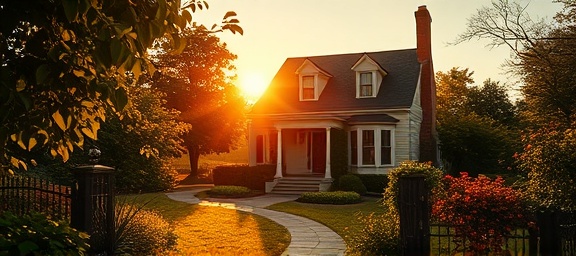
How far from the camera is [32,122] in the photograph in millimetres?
3771

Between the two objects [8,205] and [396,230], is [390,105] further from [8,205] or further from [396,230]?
[8,205]

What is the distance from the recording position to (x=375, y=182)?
25453 millimetres

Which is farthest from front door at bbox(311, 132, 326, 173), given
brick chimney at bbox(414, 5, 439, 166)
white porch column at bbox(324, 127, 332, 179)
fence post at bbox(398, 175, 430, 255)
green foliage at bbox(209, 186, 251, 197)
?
fence post at bbox(398, 175, 430, 255)

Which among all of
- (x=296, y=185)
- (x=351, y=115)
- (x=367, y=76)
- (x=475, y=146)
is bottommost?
(x=296, y=185)

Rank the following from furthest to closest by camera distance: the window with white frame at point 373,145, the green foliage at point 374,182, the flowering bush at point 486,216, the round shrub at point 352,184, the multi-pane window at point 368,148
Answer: the multi-pane window at point 368,148 → the window with white frame at point 373,145 → the green foliage at point 374,182 → the round shrub at point 352,184 → the flowering bush at point 486,216

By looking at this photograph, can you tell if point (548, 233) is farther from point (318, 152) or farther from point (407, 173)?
point (318, 152)

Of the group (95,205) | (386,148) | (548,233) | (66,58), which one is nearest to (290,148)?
(386,148)

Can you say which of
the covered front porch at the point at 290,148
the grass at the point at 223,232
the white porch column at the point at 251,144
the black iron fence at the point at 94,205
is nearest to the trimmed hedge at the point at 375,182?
the covered front porch at the point at 290,148

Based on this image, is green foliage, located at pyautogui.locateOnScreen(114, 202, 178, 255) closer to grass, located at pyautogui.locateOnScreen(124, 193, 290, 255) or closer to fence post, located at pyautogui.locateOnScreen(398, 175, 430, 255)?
grass, located at pyautogui.locateOnScreen(124, 193, 290, 255)

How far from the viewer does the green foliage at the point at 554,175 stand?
8961 mm

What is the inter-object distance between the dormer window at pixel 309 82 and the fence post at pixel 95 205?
69.3 ft

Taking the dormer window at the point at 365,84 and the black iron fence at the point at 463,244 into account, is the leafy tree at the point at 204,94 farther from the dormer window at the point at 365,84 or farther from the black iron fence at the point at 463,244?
the black iron fence at the point at 463,244

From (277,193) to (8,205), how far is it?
16.2 m

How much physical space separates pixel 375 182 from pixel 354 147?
2905 mm
